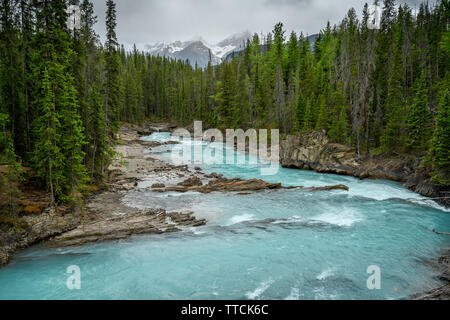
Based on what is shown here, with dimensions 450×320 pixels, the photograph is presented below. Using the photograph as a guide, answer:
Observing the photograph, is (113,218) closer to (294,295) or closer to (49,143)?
(49,143)

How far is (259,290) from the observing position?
966 cm

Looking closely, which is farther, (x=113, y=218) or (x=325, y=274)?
(x=113, y=218)

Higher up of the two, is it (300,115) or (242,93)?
(242,93)

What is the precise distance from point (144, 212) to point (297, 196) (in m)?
12.7

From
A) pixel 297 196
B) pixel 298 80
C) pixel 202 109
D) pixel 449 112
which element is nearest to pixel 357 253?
pixel 297 196

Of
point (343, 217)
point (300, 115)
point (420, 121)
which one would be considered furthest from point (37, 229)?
point (300, 115)

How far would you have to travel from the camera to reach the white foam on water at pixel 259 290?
928 cm

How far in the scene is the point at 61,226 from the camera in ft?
45.2

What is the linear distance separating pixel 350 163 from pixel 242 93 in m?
35.7

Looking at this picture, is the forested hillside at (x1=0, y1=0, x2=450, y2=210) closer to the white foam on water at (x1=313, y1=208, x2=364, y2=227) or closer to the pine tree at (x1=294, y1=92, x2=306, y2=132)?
the pine tree at (x1=294, y1=92, x2=306, y2=132)

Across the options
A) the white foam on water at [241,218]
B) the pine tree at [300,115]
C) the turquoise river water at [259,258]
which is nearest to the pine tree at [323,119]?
the pine tree at [300,115]

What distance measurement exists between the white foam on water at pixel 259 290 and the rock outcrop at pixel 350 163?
→ 16.7 metres

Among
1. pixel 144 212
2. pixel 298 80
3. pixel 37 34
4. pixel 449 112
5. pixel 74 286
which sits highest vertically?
pixel 298 80

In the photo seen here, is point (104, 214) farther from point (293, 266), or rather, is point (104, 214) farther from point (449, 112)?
point (449, 112)
